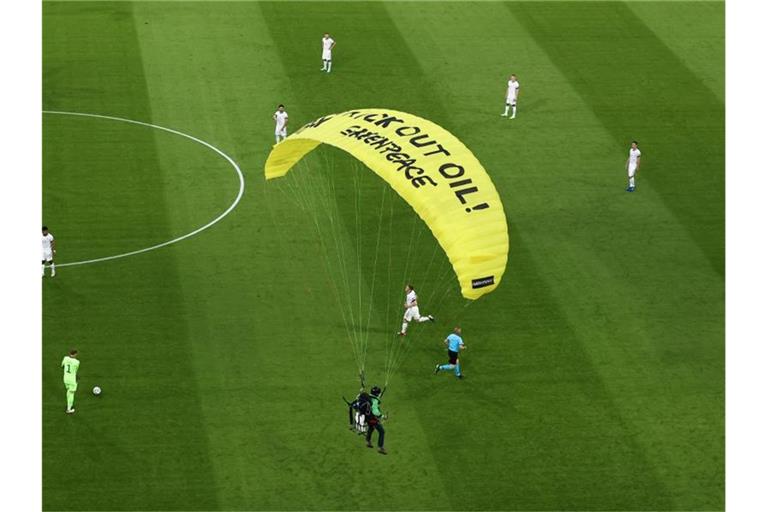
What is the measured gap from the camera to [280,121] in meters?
50.6

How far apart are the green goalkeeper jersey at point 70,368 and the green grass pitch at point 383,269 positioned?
959mm

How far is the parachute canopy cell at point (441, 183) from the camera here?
110 ft

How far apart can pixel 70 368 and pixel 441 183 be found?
9.76 metres

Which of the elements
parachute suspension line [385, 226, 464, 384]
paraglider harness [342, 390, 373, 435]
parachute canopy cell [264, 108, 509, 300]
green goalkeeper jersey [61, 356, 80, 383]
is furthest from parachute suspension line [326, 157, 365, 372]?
green goalkeeper jersey [61, 356, 80, 383]

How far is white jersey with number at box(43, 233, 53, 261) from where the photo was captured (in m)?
42.2

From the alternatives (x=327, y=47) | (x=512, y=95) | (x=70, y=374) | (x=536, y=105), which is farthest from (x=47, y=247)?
(x=536, y=105)

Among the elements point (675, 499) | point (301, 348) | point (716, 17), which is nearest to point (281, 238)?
point (301, 348)

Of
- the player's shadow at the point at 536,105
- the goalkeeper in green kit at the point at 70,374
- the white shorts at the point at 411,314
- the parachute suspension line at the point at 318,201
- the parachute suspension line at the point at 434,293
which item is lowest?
the player's shadow at the point at 536,105

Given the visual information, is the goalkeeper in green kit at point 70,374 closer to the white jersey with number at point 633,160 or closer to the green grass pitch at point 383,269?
the green grass pitch at point 383,269

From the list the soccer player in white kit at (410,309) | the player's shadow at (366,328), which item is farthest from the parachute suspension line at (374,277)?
the soccer player in white kit at (410,309)

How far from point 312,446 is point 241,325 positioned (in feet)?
18.9

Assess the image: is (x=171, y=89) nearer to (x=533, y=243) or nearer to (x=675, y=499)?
(x=533, y=243)

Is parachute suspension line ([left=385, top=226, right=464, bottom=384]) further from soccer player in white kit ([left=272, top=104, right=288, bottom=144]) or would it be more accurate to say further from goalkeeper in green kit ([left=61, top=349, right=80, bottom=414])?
soccer player in white kit ([left=272, top=104, right=288, bottom=144])

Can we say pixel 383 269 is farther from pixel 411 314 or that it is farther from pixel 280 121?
pixel 280 121
